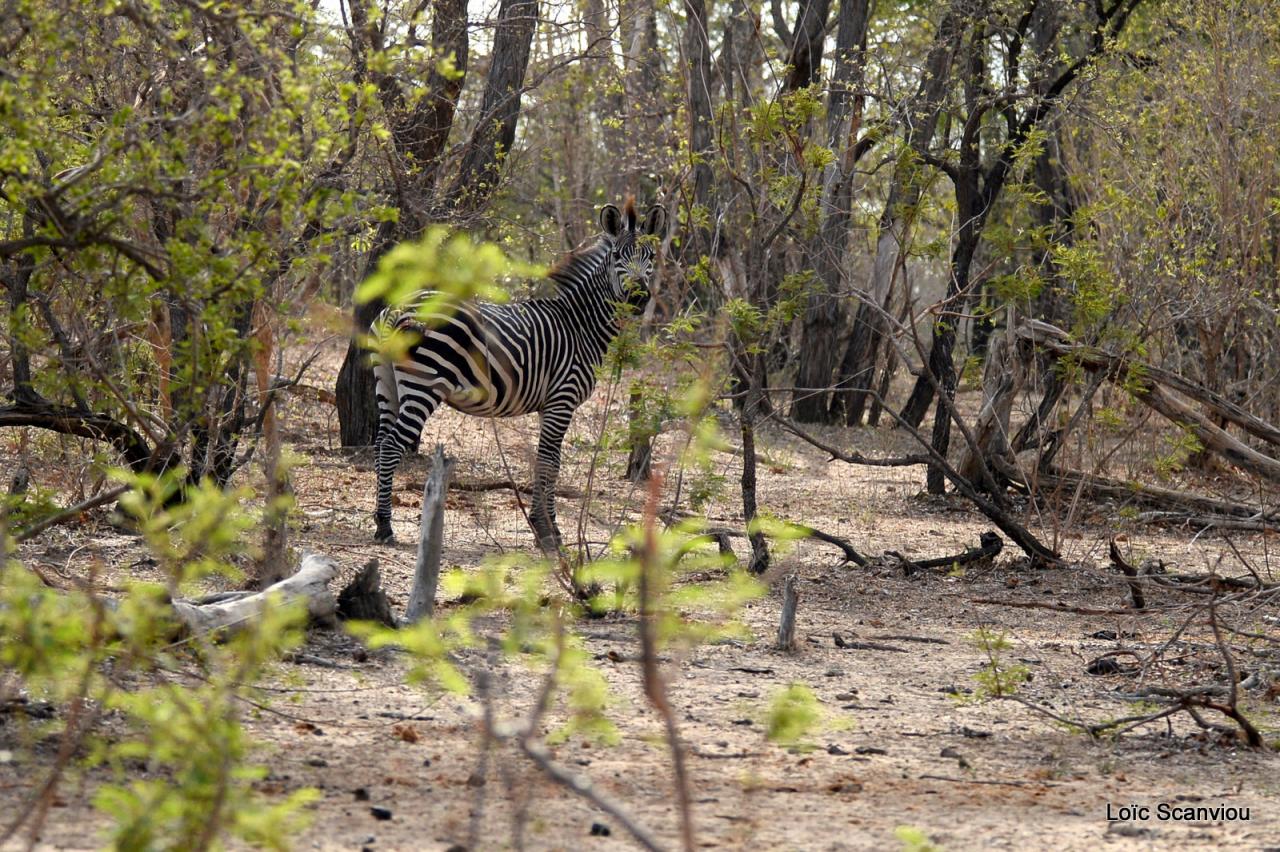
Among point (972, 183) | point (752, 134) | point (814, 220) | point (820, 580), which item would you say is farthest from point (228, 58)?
point (972, 183)

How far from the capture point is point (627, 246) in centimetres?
1001

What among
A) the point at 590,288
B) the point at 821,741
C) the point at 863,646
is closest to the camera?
the point at 821,741

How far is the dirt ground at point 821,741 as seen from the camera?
4117 millimetres

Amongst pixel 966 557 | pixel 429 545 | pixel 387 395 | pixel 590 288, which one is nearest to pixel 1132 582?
pixel 966 557

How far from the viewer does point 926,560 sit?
28.7ft

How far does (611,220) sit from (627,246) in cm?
21

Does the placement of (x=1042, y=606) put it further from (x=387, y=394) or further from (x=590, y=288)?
(x=387, y=394)

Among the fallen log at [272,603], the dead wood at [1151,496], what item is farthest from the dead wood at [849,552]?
the fallen log at [272,603]

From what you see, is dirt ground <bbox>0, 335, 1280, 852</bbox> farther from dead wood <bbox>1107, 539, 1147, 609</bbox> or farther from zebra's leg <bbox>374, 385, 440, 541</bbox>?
zebra's leg <bbox>374, 385, 440, 541</bbox>

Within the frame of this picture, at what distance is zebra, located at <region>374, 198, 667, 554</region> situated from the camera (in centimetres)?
909

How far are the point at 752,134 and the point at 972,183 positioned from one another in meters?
4.28

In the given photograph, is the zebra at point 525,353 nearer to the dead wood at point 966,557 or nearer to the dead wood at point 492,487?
the dead wood at point 492,487

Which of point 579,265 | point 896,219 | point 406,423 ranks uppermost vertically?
point 896,219

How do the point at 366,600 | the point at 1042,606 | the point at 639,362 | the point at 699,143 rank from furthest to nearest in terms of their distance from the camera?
the point at 699,143 < the point at 1042,606 < the point at 639,362 < the point at 366,600
